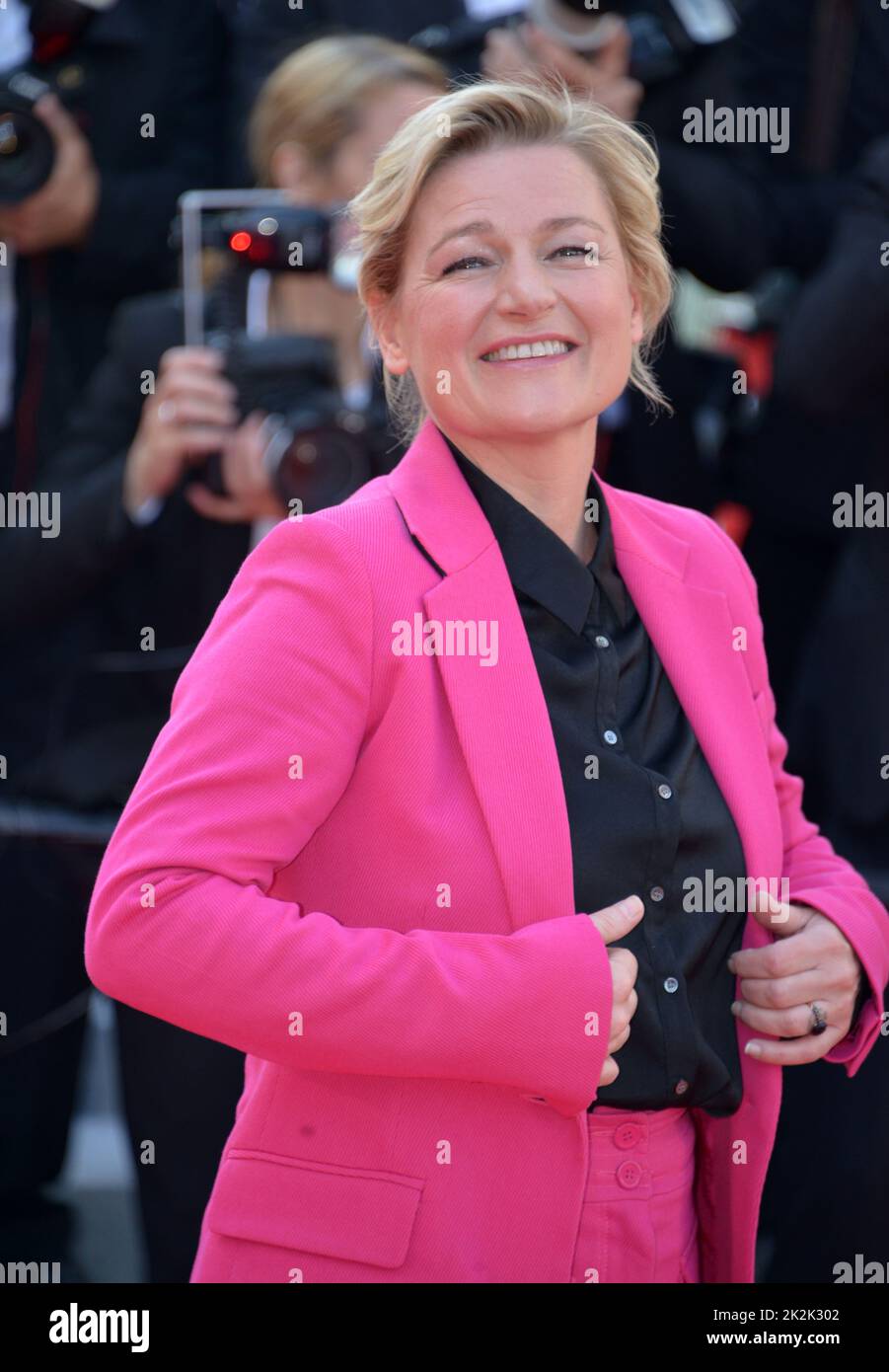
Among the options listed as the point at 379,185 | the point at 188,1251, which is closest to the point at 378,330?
the point at 379,185

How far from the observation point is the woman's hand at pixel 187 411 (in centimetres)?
261

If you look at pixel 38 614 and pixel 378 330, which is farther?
pixel 38 614

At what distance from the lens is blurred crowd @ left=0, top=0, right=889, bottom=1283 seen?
8.55ft

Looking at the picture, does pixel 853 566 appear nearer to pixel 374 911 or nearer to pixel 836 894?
pixel 836 894

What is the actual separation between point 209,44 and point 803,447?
4.36 feet

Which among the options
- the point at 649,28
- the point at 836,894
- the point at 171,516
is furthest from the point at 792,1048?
the point at 649,28

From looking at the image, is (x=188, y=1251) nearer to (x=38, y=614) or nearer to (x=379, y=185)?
(x=38, y=614)

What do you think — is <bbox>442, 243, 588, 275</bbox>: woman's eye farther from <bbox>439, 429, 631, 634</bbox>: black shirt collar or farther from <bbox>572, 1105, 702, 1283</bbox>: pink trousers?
<bbox>572, 1105, 702, 1283</bbox>: pink trousers

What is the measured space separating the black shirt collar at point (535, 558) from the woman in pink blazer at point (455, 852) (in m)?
0.02

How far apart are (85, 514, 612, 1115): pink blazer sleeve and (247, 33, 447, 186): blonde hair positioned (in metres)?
1.57

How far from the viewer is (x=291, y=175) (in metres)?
2.88

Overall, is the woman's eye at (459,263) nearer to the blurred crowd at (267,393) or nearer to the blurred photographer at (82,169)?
the blurred crowd at (267,393)

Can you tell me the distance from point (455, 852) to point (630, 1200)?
13.6 inches

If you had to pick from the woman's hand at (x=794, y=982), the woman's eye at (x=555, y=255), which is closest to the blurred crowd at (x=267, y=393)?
the woman's eye at (x=555, y=255)
